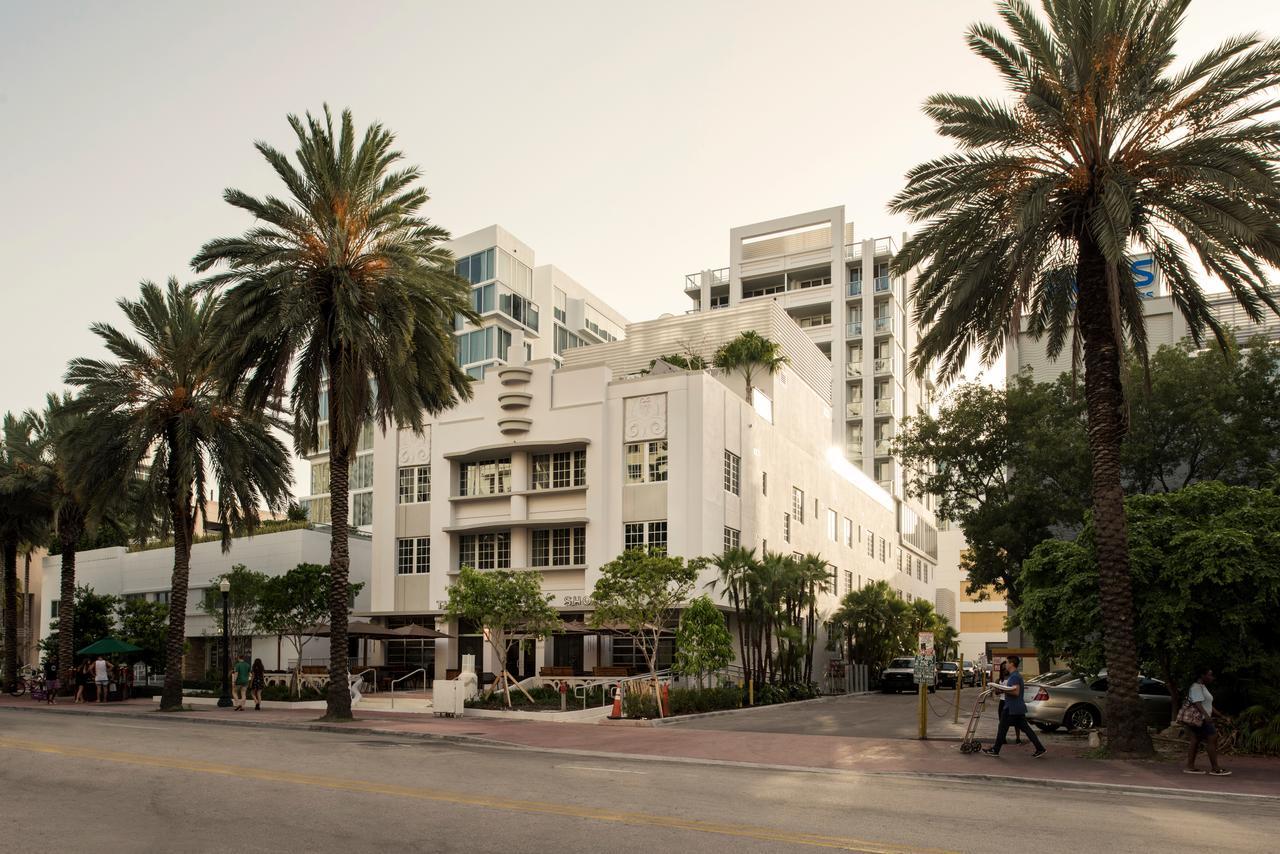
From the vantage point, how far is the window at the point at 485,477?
45.9 m

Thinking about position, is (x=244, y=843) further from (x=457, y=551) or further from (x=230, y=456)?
(x=457, y=551)

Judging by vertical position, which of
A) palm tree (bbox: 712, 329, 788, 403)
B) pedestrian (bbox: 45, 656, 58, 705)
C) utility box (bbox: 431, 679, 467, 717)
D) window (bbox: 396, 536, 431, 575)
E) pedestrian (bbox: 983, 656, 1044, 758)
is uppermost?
palm tree (bbox: 712, 329, 788, 403)

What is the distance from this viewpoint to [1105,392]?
69.4ft

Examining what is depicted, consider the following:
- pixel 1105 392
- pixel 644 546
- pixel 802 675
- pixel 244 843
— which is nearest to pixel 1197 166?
pixel 1105 392

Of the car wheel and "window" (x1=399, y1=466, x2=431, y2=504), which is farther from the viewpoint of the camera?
"window" (x1=399, y1=466, x2=431, y2=504)

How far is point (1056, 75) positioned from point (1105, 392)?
610 centimetres

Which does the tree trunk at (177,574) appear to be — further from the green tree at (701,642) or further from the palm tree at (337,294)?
the green tree at (701,642)

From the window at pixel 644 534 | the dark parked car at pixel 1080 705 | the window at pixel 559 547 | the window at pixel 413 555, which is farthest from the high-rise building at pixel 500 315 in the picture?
the dark parked car at pixel 1080 705

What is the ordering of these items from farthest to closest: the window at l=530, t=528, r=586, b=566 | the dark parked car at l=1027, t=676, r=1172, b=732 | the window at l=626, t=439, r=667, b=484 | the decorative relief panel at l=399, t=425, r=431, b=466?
the decorative relief panel at l=399, t=425, r=431, b=466, the window at l=530, t=528, r=586, b=566, the window at l=626, t=439, r=667, b=484, the dark parked car at l=1027, t=676, r=1172, b=732

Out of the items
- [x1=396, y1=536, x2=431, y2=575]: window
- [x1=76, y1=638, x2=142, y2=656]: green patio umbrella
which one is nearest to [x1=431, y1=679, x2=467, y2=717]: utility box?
[x1=396, y1=536, x2=431, y2=575]: window

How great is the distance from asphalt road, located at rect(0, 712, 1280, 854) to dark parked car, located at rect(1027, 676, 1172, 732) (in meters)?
11.2

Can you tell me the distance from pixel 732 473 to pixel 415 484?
46.4ft

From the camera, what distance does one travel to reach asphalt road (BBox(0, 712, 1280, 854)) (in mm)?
10492

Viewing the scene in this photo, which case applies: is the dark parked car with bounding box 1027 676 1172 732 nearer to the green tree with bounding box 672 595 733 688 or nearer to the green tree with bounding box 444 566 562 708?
the green tree with bounding box 672 595 733 688
